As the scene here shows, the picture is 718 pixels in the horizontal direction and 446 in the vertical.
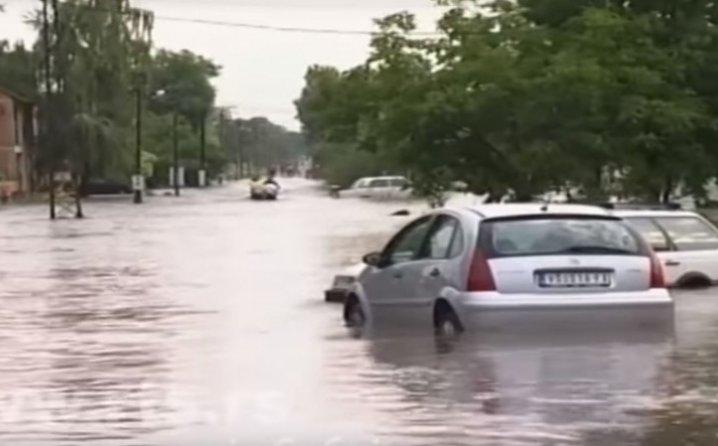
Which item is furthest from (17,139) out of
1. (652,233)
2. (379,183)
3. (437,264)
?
(437,264)

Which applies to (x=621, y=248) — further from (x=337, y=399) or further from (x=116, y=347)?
(x=116, y=347)

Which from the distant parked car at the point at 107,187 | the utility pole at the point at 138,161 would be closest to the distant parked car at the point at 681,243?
the utility pole at the point at 138,161

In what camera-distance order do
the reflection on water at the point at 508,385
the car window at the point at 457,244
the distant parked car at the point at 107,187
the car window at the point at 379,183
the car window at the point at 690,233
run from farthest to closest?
the distant parked car at the point at 107,187 < the car window at the point at 379,183 < the car window at the point at 690,233 < the car window at the point at 457,244 < the reflection on water at the point at 508,385

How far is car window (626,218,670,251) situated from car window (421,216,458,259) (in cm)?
833

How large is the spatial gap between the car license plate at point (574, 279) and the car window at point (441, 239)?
0.92m

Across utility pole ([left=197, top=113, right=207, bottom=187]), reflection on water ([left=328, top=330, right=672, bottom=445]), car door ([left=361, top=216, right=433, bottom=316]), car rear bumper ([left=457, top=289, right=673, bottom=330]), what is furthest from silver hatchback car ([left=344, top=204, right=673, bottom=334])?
utility pole ([left=197, top=113, right=207, bottom=187])

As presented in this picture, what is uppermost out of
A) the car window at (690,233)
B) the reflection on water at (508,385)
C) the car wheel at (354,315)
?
the car window at (690,233)

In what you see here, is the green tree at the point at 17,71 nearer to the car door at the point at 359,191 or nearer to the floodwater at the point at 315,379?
the car door at the point at 359,191

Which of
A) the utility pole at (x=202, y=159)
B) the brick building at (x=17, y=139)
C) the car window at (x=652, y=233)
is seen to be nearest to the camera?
the car window at (x=652, y=233)

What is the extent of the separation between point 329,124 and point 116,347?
72.6 feet

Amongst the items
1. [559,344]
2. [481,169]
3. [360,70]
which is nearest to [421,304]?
[559,344]

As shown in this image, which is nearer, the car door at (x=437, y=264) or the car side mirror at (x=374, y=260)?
the car door at (x=437, y=264)

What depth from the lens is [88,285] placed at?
2883cm

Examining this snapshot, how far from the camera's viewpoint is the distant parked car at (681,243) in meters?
22.7
